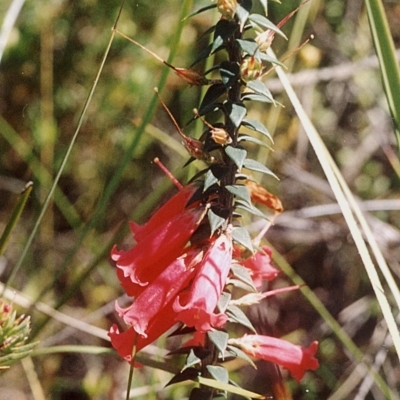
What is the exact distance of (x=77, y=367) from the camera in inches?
79.1

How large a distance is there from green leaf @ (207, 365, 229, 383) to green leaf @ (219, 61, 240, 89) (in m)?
0.39

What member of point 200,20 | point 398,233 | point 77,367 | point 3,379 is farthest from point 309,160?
point 3,379

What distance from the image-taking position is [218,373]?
87 cm

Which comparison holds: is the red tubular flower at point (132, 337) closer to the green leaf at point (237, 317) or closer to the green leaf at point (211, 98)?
the green leaf at point (237, 317)

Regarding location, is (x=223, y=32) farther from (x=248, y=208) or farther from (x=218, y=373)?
(x=218, y=373)

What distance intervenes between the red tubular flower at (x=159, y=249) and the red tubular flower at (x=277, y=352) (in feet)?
0.53

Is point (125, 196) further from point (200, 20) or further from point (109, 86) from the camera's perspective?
point (200, 20)

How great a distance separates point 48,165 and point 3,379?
676 millimetres

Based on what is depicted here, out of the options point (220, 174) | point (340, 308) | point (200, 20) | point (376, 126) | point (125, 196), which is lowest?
point (340, 308)

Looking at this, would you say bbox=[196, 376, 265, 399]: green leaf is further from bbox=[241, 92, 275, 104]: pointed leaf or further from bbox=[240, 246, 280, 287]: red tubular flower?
bbox=[241, 92, 275, 104]: pointed leaf

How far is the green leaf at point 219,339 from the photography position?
32.7 inches

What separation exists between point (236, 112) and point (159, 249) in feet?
0.73

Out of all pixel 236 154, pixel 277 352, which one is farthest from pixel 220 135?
pixel 277 352

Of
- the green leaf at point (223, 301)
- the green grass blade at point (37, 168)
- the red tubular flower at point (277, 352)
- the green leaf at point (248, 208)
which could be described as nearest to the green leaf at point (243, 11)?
the green leaf at point (248, 208)
